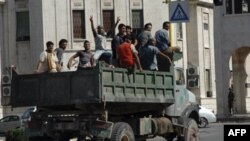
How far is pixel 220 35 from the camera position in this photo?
44.8m

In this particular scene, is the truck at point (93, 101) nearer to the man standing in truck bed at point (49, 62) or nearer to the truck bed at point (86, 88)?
the truck bed at point (86, 88)

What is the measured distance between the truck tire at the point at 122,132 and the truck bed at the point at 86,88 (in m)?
0.51

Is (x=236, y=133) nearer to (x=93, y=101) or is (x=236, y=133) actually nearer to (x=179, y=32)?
(x=93, y=101)

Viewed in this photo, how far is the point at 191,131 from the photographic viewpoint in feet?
59.2

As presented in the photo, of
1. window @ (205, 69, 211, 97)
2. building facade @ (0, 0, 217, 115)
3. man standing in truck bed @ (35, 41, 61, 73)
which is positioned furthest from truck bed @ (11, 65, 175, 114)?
window @ (205, 69, 211, 97)

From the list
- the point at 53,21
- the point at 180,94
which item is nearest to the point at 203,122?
the point at 53,21

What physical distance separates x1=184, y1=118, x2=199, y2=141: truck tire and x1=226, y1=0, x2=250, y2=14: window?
27587mm

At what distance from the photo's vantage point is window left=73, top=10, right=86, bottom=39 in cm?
4719

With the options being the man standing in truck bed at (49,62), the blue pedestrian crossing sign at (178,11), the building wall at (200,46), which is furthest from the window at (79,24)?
the man standing in truck bed at (49,62)

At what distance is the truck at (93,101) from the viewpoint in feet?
48.3

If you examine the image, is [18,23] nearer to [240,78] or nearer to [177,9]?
[240,78]

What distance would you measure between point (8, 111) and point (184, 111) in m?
29.8

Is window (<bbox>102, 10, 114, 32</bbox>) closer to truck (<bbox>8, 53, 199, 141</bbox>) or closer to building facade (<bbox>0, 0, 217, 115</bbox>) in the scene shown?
building facade (<bbox>0, 0, 217, 115</bbox>)

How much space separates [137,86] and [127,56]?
71 centimetres
